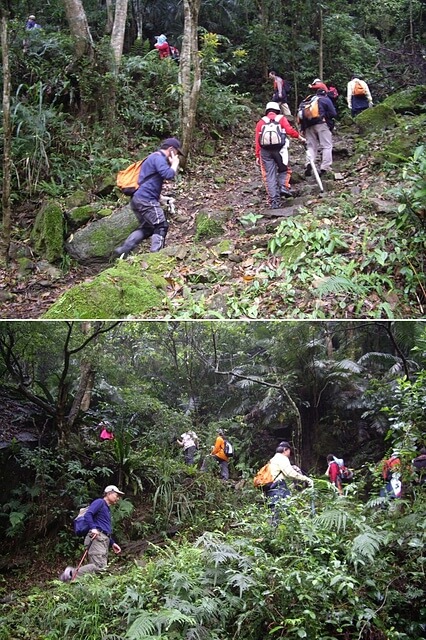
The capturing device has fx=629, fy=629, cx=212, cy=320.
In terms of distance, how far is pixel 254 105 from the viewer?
11.9m

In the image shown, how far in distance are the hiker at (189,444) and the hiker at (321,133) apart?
15.2 ft

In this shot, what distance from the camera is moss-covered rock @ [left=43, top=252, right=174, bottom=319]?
5270 mm

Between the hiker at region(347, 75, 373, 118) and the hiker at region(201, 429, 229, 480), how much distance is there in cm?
846

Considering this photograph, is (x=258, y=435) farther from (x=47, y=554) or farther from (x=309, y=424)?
(x=47, y=554)

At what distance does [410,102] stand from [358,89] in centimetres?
110

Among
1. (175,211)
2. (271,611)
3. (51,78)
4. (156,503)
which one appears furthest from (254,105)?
A: (271,611)

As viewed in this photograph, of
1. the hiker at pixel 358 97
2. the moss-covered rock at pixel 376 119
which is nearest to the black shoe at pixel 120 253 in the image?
the moss-covered rock at pixel 376 119

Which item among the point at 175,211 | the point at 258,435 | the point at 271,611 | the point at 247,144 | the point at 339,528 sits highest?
the point at 247,144

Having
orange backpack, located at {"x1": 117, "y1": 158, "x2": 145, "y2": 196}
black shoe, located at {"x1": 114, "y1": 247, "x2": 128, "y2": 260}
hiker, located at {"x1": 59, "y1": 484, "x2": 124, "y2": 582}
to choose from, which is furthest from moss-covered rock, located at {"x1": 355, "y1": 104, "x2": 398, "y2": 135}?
hiker, located at {"x1": 59, "y1": 484, "x2": 124, "y2": 582}

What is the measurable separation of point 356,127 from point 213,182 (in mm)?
3956

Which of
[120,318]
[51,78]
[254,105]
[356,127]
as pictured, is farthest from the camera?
[254,105]

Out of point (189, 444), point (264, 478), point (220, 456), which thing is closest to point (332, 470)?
point (264, 478)

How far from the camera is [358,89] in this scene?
1170cm

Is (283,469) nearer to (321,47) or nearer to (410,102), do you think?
(410,102)
